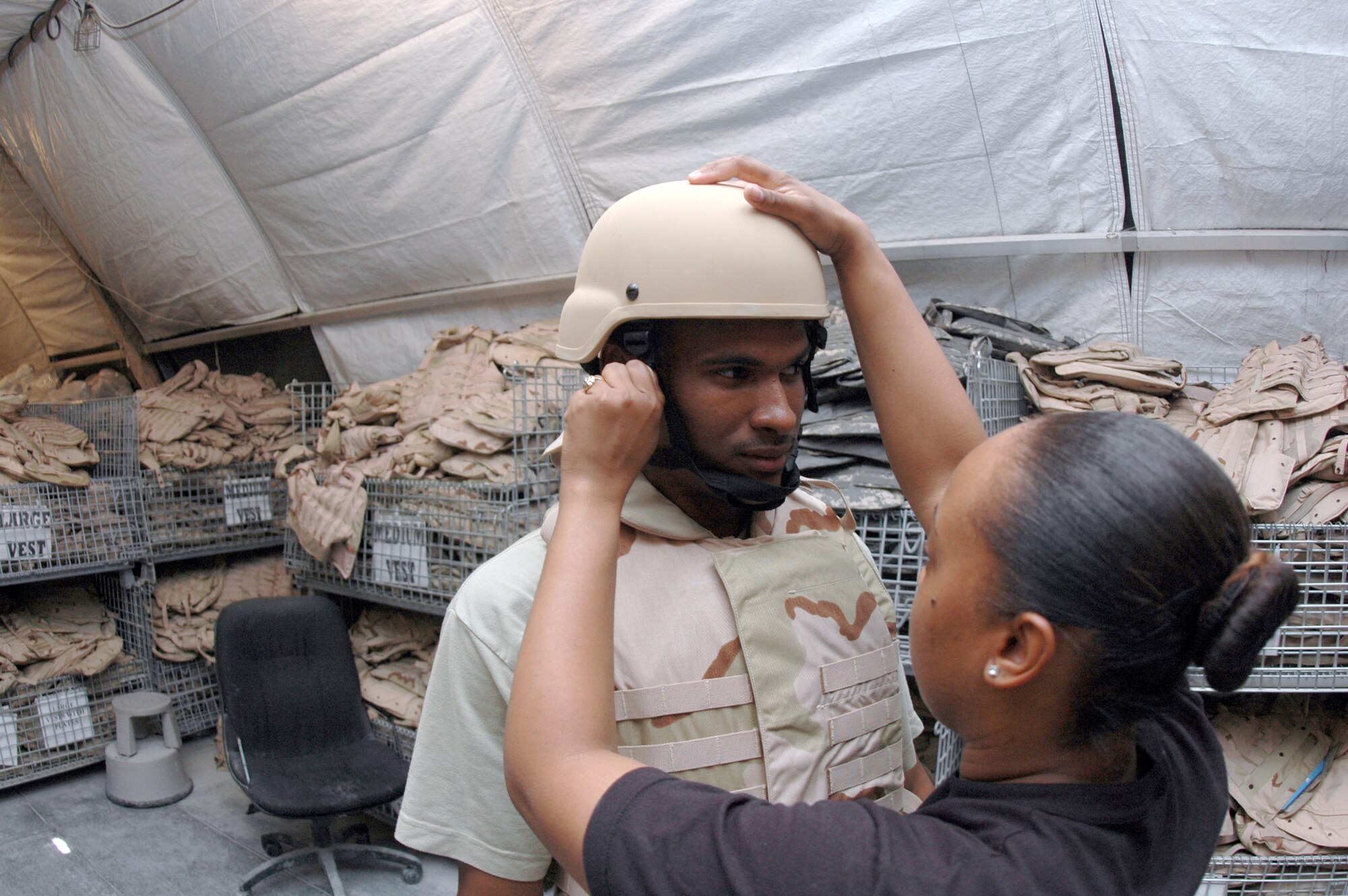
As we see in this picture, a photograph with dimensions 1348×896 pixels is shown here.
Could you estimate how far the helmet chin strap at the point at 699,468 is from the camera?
111 centimetres

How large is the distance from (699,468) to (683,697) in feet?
0.94

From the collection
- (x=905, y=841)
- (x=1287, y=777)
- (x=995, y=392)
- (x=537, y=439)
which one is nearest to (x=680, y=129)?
(x=537, y=439)

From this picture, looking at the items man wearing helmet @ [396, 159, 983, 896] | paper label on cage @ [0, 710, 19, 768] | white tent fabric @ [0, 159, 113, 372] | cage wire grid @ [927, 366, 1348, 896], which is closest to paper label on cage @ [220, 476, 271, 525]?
paper label on cage @ [0, 710, 19, 768]

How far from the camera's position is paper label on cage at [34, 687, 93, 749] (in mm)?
3904

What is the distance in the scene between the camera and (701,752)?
100 cm

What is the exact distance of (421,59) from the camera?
12.1ft

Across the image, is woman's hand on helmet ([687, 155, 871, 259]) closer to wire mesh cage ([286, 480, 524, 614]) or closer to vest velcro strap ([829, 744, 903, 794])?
vest velcro strap ([829, 744, 903, 794])

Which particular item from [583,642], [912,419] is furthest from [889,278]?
[583,642]

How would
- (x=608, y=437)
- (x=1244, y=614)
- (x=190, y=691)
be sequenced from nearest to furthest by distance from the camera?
(x=1244, y=614) < (x=608, y=437) < (x=190, y=691)

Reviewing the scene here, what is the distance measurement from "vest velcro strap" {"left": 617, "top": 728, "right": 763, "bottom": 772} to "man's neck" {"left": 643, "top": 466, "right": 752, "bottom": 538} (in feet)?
0.96

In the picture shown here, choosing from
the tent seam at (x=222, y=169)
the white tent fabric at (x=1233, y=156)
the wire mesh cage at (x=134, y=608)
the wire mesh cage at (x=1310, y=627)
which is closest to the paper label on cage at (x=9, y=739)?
the wire mesh cage at (x=134, y=608)

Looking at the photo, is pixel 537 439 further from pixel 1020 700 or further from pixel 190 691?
pixel 190 691

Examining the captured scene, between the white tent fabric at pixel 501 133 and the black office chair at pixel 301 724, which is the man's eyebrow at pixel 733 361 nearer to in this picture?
the white tent fabric at pixel 501 133

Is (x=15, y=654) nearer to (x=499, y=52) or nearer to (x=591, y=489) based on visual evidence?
(x=499, y=52)
